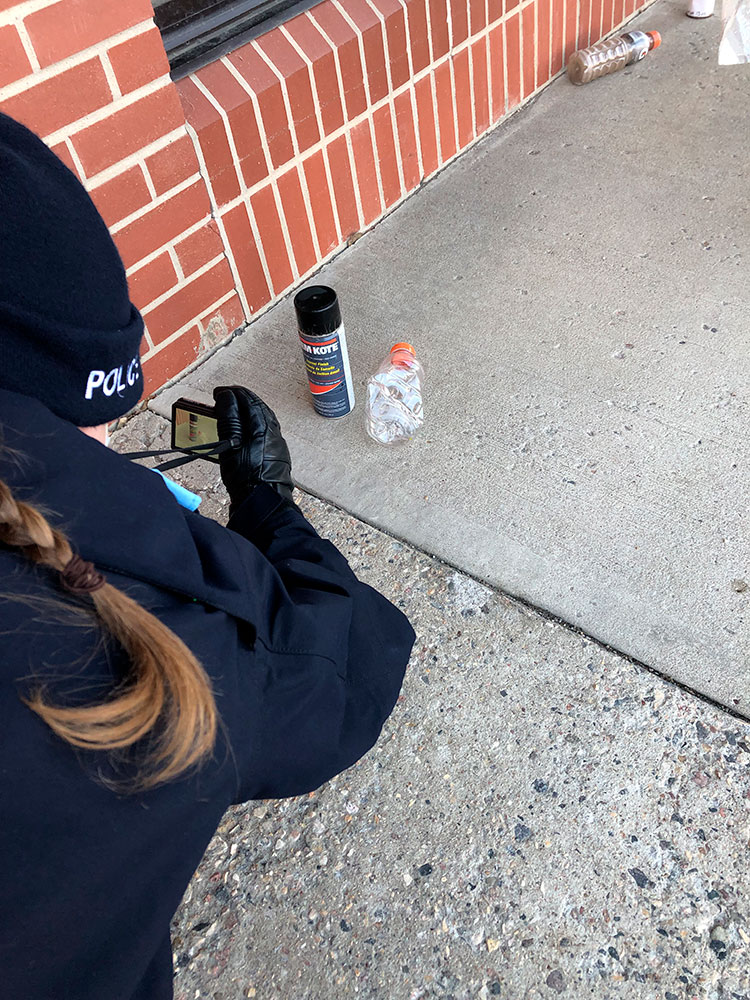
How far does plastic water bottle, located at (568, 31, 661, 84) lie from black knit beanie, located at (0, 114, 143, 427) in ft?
11.2

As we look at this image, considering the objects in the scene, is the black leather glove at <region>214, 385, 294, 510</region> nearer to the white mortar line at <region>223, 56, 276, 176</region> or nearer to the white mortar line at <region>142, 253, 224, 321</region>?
the white mortar line at <region>142, 253, 224, 321</region>

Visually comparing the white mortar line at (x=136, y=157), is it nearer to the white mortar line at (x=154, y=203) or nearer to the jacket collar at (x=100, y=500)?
the white mortar line at (x=154, y=203)

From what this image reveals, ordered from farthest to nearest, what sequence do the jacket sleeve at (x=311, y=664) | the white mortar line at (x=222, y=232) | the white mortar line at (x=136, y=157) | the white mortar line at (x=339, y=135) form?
the white mortar line at (x=339, y=135), the white mortar line at (x=222, y=232), the white mortar line at (x=136, y=157), the jacket sleeve at (x=311, y=664)

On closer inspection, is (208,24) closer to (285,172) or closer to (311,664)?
(285,172)

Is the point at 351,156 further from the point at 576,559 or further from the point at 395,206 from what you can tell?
the point at 576,559

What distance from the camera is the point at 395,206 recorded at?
127 inches

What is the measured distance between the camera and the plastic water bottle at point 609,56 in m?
3.71

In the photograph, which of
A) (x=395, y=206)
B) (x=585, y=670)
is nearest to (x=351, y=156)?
(x=395, y=206)

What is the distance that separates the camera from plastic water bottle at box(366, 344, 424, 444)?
7.83 feet

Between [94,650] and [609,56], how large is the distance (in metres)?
3.87

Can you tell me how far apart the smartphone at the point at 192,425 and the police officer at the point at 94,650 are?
2.58ft

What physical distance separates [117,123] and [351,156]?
100 cm

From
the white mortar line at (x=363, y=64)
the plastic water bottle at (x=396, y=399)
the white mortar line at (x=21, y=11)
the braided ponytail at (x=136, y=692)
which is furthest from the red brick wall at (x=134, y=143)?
the braided ponytail at (x=136, y=692)

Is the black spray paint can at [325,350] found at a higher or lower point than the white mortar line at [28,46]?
lower
